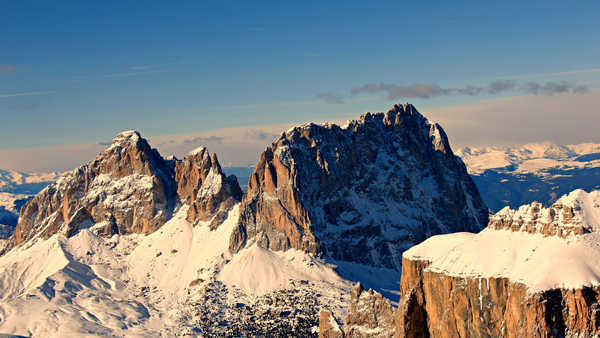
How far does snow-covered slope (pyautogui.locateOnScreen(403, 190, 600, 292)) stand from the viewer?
110 meters

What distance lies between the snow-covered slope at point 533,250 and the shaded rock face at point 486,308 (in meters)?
1.88

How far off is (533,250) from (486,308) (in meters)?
15.3

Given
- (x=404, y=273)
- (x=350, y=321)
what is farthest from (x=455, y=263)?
(x=350, y=321)

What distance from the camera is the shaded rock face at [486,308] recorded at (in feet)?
345

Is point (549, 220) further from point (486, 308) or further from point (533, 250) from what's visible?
point (486, 308)

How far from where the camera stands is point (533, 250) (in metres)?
120

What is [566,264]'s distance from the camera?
364ft

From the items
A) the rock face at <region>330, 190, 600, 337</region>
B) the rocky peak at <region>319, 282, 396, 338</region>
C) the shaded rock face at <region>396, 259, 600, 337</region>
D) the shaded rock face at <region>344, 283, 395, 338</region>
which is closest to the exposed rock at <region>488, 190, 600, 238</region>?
the rock face at <region>330, 190, 600, 337</region>

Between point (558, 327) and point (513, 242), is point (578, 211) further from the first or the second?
point (558, 327)

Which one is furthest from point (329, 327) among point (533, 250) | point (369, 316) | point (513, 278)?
point (513, 278)

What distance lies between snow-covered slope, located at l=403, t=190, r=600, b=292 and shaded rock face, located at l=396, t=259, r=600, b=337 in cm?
188

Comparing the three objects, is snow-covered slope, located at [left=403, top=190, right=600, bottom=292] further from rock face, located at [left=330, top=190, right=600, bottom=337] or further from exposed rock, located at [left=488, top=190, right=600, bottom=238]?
rock face, located at [left=330, top=190, right=600, bottom=337]

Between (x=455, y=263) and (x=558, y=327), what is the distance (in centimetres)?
2606

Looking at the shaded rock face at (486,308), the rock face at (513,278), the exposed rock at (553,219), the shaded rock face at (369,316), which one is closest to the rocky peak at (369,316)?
the shaded rock face at (369,316)
